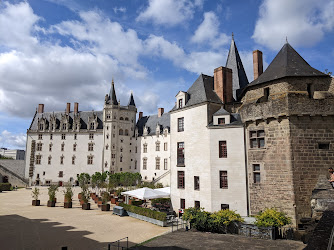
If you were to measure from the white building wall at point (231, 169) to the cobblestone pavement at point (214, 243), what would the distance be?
5082 millimetres

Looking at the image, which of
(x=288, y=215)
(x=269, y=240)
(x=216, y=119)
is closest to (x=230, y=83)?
(x=216, y=119)

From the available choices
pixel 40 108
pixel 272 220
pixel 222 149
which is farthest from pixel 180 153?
pixel 40 108

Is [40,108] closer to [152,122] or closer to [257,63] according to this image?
[152,122]

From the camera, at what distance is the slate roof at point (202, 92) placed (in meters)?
23.0

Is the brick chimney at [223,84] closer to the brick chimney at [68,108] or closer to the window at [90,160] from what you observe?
the window at [90,160]

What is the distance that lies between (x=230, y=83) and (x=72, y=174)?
4063cm

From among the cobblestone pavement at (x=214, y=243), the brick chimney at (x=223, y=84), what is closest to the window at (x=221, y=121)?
the brick chimney at (x=223, y=84)

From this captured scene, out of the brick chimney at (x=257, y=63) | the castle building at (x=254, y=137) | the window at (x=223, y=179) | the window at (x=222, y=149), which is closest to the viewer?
the castle building at (x=254, y=137)

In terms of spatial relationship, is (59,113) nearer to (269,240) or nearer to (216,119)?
(216,119)

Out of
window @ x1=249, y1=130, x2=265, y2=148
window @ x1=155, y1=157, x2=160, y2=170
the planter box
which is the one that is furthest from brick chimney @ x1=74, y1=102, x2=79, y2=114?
window @ x1=249, y1=130, x2=265, y2=148

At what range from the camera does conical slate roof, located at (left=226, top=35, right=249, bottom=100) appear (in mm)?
26328

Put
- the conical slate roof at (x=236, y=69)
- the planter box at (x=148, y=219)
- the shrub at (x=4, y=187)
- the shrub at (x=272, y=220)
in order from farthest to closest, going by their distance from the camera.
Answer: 1. the shrub at (x=4, y=187)
2. the conical slate roof at (x=236, y=69)
3. the planter box at (x=148, y=219)
4. the shrub at (x=272, y=220)

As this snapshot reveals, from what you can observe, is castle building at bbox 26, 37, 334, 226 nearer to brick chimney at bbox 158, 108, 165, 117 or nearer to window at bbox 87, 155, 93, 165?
brick chimney at bbox 158, 108, 165, 117

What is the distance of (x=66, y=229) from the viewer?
15.9 m
